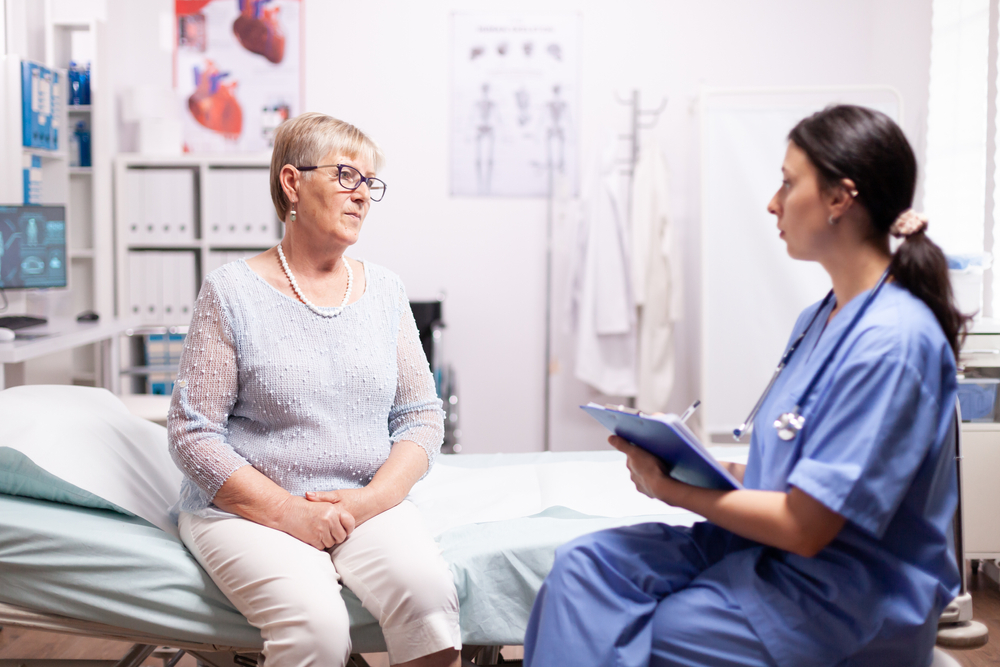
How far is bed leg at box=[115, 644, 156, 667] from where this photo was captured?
1.59 m

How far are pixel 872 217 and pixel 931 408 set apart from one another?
0.25 metres

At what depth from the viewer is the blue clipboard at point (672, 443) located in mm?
1003

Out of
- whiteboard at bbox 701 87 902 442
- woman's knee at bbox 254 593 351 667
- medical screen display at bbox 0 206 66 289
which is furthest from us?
whiteboard at bbox 701 87 902 442

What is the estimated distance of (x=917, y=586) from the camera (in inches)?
38.9

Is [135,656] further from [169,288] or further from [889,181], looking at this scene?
[169,288]

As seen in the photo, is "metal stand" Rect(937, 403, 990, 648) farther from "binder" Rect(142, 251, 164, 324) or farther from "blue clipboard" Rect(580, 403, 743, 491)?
"binder" Rect(142, 251, 164, 324)

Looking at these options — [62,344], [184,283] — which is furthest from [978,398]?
[184,283]

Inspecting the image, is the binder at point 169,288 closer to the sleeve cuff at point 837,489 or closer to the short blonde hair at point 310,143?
the short blonde hair at point 310,143

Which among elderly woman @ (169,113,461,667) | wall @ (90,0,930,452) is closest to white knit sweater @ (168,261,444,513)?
elderly woman @ (169,113,461,667)

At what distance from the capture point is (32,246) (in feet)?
9.16

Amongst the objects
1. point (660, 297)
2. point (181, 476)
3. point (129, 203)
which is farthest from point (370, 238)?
point (181, 476)

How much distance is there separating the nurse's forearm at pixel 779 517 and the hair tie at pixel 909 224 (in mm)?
356

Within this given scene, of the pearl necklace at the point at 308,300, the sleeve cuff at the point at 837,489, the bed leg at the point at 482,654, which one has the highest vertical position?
the pearl necklace at the point at 308,300

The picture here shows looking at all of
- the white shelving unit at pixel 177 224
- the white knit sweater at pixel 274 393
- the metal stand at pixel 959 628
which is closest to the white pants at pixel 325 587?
the white knit sweater at pixel 274 393
